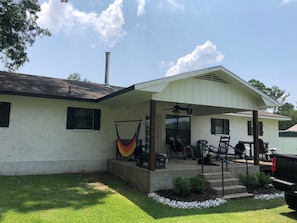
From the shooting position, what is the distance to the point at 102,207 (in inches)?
213

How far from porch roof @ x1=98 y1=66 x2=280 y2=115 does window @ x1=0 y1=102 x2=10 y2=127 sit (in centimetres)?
310

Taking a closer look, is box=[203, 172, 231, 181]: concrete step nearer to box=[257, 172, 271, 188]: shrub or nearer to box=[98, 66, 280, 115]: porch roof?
box=[257, 172, 271, 188]: shrub

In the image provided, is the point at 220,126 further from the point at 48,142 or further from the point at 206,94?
the point at 48,142

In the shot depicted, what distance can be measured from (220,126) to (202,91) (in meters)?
6.65

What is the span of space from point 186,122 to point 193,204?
679cm

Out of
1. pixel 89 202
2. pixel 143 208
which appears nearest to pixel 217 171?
pixel 143 208

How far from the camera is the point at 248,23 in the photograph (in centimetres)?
1142

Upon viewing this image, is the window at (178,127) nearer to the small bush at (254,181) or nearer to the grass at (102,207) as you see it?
the small bush at (254,181)

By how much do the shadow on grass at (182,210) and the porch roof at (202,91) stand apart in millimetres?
2640

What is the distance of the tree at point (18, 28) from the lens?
999 cm

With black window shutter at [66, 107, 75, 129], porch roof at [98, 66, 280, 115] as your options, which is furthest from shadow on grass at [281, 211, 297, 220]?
black window shutter at [66, 107, 75, 129]

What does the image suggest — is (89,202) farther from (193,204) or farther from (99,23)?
(99,23)

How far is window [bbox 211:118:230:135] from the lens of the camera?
13.4m

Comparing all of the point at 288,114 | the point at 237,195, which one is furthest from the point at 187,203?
the point at 288,114
